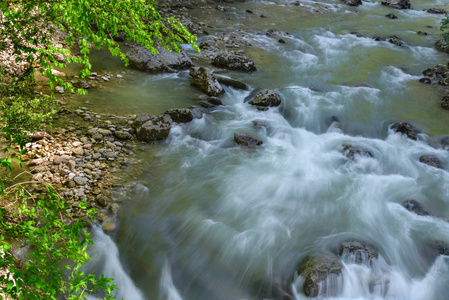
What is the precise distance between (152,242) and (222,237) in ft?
4.14

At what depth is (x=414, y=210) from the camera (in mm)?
7273

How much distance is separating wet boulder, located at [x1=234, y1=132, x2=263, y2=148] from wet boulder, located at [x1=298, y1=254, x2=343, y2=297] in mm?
3615

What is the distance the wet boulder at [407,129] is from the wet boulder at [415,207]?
2970 millimetres

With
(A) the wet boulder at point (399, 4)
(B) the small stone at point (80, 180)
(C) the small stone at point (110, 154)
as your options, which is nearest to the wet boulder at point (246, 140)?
(C) the small stone at point (110, 154)

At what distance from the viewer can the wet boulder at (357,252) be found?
5.93 m

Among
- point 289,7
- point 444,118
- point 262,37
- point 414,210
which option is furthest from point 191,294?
point 289,7

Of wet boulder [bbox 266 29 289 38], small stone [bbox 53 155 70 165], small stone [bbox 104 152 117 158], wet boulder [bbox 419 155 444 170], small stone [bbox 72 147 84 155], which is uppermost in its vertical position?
wet boulder [bbox 266 29 289 38]

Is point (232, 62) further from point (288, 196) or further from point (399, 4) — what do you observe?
point (399, 4)

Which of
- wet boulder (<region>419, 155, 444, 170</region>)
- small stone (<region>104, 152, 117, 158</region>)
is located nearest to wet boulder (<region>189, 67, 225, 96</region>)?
small stone (<region>104, 152, 117, 158</region>)

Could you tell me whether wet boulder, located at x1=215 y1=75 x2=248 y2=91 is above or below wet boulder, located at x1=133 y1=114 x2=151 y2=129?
below

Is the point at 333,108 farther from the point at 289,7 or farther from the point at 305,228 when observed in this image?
the point at 289,7

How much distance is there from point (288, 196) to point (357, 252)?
6.34ft

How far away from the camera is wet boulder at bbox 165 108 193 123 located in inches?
356

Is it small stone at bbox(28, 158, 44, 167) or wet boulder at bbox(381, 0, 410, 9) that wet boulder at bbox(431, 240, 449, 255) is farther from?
wet boulder at bbox(381, 0, 410, 9)
